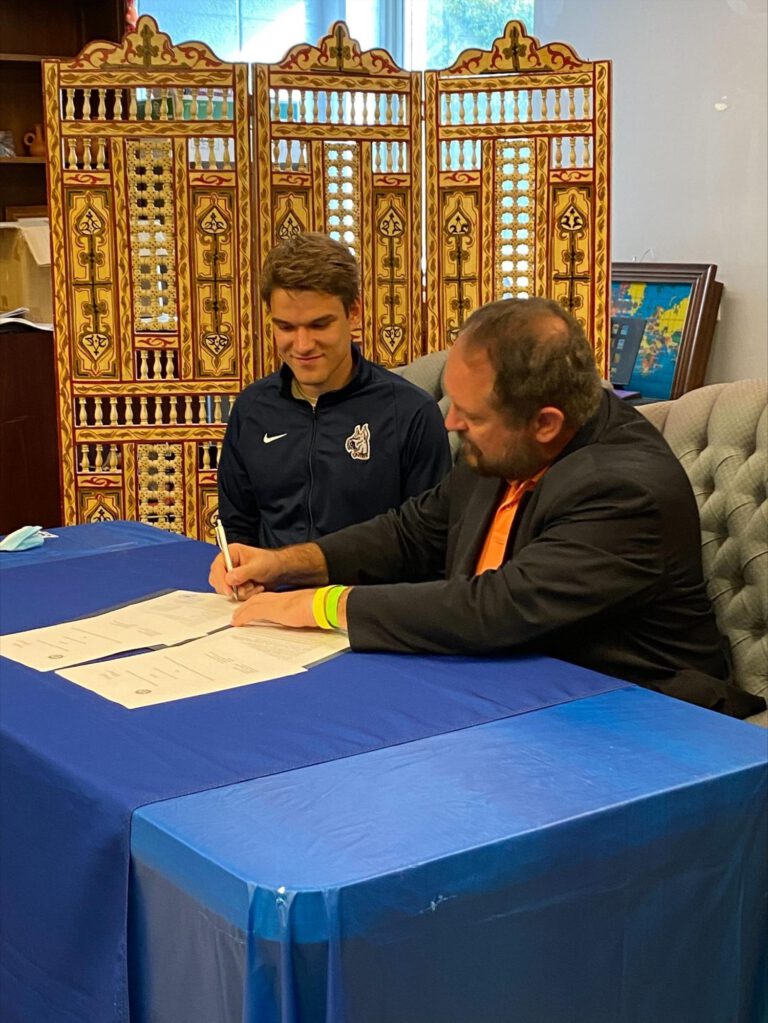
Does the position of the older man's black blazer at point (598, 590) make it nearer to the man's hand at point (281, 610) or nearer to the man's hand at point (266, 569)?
the man's hand at point (281, 610)

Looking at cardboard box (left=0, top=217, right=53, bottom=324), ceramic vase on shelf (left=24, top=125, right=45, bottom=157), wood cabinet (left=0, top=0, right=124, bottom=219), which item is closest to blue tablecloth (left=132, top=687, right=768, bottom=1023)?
cardboard box (left=0, top=217, right=53, bottom=324)

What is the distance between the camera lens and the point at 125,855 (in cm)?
136

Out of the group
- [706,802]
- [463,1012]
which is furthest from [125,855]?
[706,802]

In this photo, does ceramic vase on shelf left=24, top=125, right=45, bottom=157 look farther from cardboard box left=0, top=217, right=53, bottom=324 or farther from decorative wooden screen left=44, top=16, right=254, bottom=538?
decorative wooden screen left=44, top=16, right=254, bottom=538

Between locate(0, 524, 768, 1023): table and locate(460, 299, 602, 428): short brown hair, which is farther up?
locate(460, 299, 602, 428): short brown hair

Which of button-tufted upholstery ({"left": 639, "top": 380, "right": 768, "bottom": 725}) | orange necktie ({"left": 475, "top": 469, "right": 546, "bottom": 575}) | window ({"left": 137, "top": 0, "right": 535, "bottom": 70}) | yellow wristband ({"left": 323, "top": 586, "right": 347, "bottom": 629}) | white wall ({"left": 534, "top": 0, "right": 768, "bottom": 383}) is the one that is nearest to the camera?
yellow wristband ({"left": 323, "top": 586, "right": 347, "bottom": 629})

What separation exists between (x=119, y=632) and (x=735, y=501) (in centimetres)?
107

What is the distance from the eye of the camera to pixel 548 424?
1992 mm

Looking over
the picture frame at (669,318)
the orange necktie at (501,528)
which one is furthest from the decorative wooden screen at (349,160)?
the orange necktie at (501,528)

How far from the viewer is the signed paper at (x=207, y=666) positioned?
1735 mm

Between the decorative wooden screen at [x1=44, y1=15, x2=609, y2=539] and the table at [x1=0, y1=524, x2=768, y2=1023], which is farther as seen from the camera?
the decorative wooden screen at [x1=44, y1=15, x2=609, y2=539]

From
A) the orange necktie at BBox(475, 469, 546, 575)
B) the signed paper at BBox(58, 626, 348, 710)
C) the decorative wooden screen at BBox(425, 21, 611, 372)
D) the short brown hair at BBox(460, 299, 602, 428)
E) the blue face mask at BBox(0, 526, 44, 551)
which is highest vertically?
the decorative wooden screen at BBox(425, 21, 611, 372)

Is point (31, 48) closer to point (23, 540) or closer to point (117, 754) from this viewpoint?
point (23, 540)

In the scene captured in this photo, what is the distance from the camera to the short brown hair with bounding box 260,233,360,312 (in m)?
2.69
